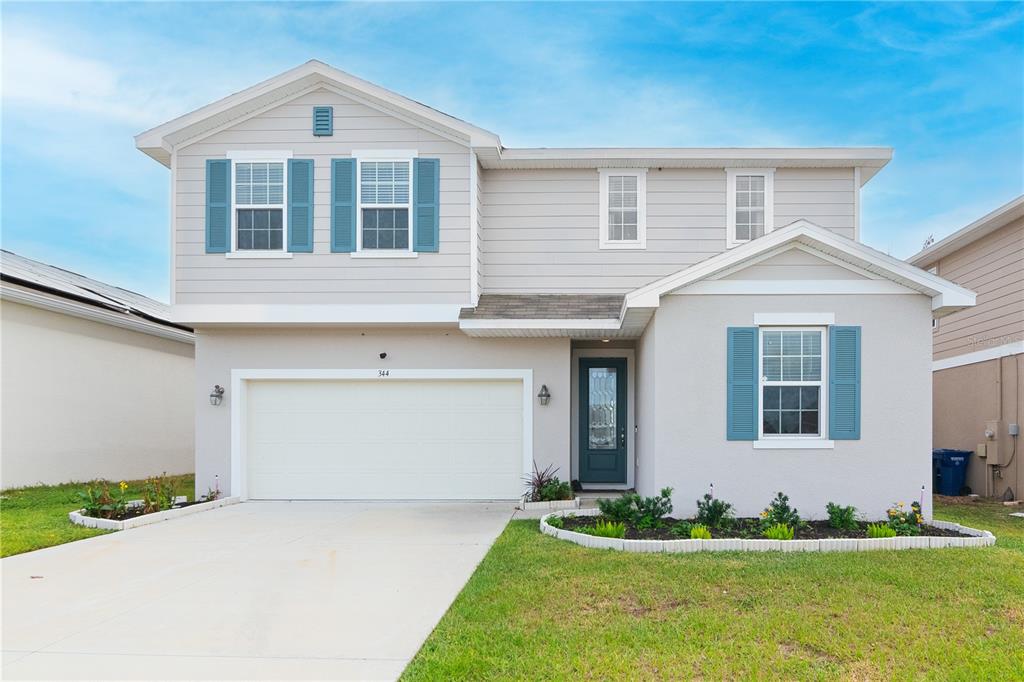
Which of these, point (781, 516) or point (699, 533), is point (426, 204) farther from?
point (781, 516)

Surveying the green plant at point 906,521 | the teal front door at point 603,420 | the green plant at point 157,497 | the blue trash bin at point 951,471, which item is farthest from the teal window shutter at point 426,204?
the blue trash bin at point 951,471

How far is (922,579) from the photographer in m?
6.79

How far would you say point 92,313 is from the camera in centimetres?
1499

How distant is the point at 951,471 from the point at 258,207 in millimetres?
13228

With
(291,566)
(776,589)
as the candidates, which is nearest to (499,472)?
(291,566)

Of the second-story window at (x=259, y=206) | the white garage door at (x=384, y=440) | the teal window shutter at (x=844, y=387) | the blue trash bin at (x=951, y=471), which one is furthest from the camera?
the blue trash bin at (x=951, y=471)

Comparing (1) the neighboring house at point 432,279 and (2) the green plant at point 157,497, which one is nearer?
(2) the green plant at point 157,497

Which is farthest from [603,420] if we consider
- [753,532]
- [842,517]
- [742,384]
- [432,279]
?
[842,517]

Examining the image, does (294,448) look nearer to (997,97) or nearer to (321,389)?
(321,389)

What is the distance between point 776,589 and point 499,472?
682 cm

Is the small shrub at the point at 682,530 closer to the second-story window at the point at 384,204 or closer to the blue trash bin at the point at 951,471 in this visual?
the second-story window at the point at 384,204

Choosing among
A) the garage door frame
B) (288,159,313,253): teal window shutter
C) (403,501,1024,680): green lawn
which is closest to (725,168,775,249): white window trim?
the garage door frame

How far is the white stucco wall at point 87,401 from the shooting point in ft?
44.7

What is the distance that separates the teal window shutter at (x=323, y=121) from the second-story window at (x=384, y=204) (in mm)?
757
